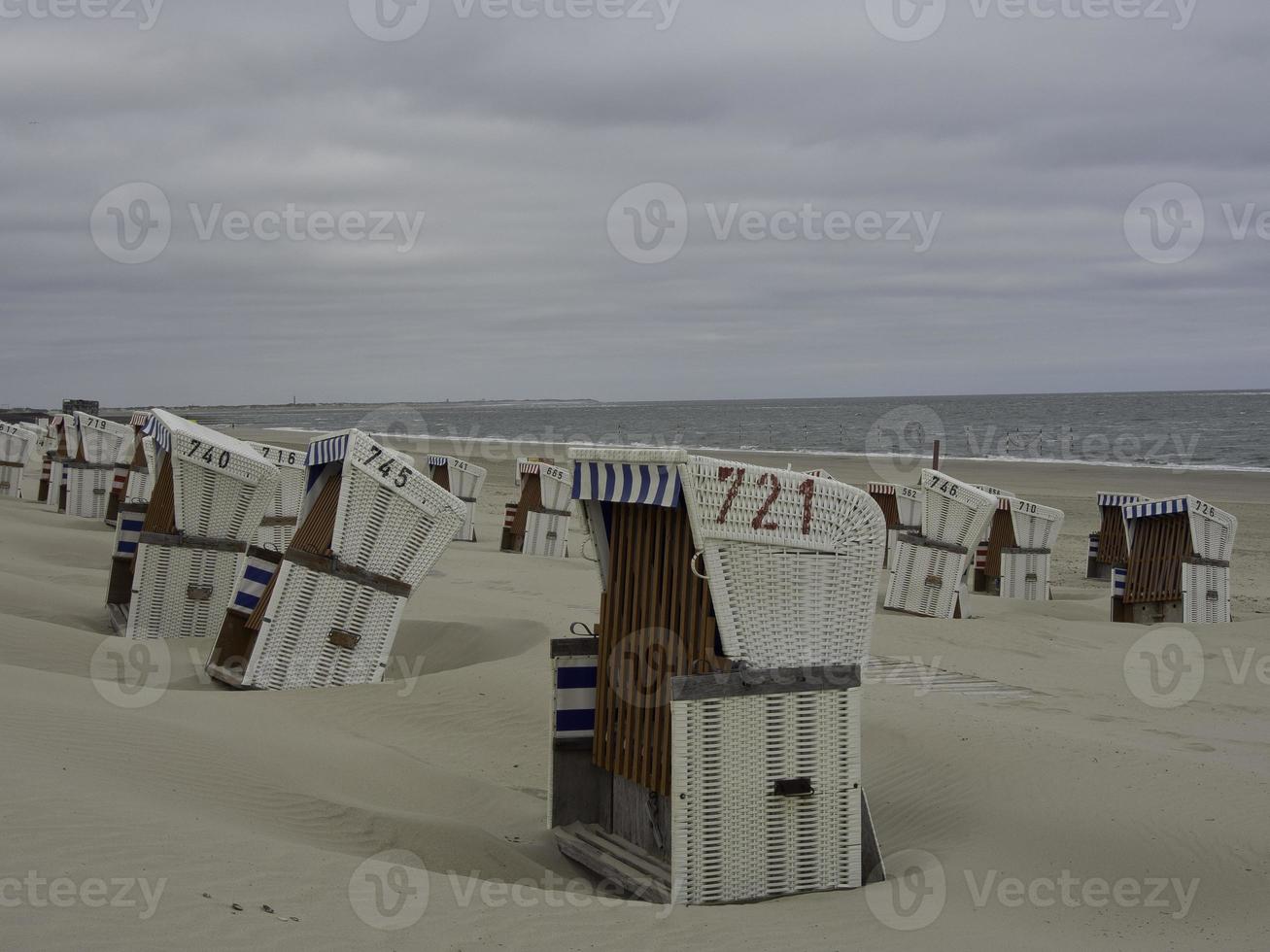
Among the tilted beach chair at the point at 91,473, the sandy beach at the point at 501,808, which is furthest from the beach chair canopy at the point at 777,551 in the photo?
the tilted beach chair at the point at 91,473

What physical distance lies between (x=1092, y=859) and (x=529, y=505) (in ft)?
51.6

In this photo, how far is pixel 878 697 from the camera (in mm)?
9258

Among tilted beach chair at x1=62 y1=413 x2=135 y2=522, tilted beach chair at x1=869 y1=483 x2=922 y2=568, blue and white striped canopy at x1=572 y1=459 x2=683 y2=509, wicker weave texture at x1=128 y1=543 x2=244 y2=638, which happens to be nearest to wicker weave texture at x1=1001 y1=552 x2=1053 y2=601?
tilted beach chair at x1=869 y1=483 x2=922 y2=568

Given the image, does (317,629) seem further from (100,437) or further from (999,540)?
(100,437)

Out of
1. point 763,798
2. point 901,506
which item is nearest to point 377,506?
point 763,798

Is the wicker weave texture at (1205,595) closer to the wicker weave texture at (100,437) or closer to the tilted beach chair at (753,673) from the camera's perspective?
the tilted beach chair at (753,673)

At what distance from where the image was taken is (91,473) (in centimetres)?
2258

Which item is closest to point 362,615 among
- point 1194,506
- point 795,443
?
point 1194,506

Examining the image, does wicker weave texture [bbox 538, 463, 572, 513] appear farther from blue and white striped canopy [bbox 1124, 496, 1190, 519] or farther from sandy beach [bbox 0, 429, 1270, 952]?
blue and white striped canopy [bbox 1124, 496, 1190, 519]

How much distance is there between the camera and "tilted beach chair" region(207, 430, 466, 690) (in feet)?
28.9

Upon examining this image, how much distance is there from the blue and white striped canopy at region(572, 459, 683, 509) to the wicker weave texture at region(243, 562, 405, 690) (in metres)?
3.59

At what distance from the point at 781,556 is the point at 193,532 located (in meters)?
7.14

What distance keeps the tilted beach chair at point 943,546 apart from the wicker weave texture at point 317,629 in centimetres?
738

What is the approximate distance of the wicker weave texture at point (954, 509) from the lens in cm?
1408
